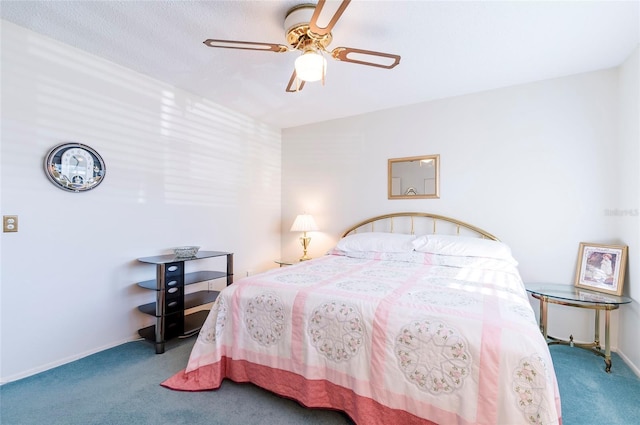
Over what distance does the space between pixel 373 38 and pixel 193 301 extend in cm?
278

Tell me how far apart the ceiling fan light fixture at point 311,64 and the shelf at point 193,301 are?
7.29 feet

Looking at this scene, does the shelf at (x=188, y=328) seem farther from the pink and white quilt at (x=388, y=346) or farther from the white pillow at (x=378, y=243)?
the white pillow at (x=378, y=243)

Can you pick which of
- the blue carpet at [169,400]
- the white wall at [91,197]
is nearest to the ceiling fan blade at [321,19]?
the white wall at [91,197]

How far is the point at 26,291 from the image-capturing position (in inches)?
80.7

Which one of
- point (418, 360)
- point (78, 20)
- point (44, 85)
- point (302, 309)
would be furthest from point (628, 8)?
point (44, 85)

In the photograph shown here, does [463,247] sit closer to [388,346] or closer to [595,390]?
[595,390]

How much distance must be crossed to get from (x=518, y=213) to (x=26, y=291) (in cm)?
422

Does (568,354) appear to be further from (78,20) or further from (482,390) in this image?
(78,20)

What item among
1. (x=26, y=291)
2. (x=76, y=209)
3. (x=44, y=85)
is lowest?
(x=26, y=291)

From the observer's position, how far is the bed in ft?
3.84

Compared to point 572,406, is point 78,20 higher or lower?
higher

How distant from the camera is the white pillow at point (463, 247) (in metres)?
2.54

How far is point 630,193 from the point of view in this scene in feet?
7.42

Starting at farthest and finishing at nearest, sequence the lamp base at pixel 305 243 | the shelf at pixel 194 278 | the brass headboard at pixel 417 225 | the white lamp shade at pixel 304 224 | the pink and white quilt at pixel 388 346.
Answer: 1. the lamp base at pixel 305 243
2. the white lamp shade at pixel 304 224
3. the brass headboard at pixel 417 225
4. the shelf at pixel 194 278
5. the pink and white quilt at pixel 388 346
